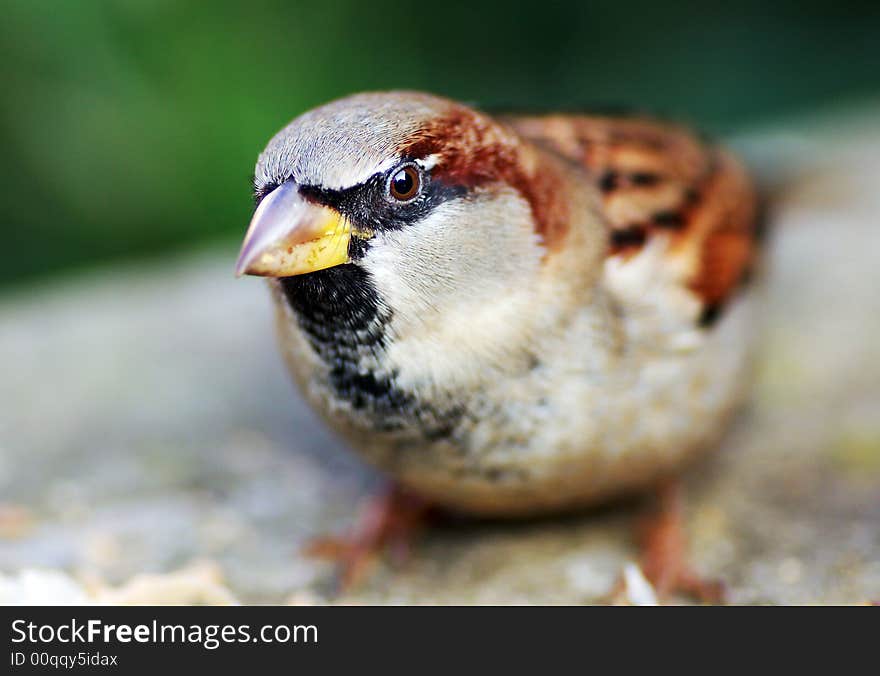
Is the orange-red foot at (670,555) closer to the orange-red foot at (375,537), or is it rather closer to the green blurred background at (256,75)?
the orange-red foot at (375,537)

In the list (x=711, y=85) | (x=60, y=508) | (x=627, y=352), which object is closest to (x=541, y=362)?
(x=627, y=352)

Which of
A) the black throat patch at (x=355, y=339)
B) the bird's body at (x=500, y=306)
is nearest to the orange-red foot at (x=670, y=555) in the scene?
the bird's body at (x=500, y=306)

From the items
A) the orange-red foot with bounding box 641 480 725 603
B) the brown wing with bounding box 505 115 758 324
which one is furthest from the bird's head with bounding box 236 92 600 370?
the orange-red foot with bounding box 641 480 725 603

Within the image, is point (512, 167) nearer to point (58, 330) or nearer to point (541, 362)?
point (541, 362)

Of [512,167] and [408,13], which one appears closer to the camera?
[512,167]

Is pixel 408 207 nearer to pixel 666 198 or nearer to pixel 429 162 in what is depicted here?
pixel 429 162

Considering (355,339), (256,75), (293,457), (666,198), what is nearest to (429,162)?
(355,339)
